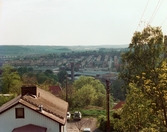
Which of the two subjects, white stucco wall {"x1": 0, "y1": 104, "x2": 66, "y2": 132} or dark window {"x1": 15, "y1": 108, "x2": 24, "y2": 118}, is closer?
white stucco wall {"x1": 0, "y1": 104, "x2": 66, "y2": 132}

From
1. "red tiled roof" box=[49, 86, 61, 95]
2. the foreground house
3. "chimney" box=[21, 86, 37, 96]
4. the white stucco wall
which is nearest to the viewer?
the foreground house

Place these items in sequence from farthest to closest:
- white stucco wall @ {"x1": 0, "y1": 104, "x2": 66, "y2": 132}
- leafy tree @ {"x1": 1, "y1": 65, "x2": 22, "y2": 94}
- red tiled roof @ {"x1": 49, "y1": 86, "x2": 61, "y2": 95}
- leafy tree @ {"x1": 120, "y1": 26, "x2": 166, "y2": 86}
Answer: red tiled roof @ {"x1": 49, "y1": 86, "x2": 61, "y2": 95} → leafy tree @ {"x1": 1, "y1": 65, "x2": 22, "y2": 94} → leafy tree @ {"x1": 120, "y1": 26, "x2": 166, "y2": 86} → white stucco wall @ {"x1": 0, "y1": 104, "x2": 66, "y2": 132}

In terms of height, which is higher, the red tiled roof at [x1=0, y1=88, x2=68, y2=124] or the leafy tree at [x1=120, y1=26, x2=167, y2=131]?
the leafy tree at [x1=120, y1=26, x2=167, y2=131]

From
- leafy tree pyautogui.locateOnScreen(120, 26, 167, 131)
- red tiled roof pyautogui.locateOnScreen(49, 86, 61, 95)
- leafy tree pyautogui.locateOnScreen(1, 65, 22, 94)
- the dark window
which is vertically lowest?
red tiled roof pyautogui.locateOnScreen(49, 86, 61, 95)

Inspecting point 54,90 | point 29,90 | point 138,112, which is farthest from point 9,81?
point 138,112

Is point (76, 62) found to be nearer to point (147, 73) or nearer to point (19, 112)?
point (147, 73)

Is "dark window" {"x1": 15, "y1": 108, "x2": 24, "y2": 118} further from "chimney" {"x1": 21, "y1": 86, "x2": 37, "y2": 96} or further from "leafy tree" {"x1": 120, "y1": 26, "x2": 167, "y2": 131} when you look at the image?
"leafy tree" {"x1": 120, "y1": 26, "x2": 167, "y2": 131}

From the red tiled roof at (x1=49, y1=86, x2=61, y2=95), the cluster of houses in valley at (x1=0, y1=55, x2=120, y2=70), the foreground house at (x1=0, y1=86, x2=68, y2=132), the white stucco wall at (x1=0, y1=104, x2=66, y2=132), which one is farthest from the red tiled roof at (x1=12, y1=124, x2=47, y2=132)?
the cluster of houses in valley at (x1=0, y1=55, x2=120, y2=70)

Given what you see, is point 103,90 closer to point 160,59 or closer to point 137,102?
point 160,59
